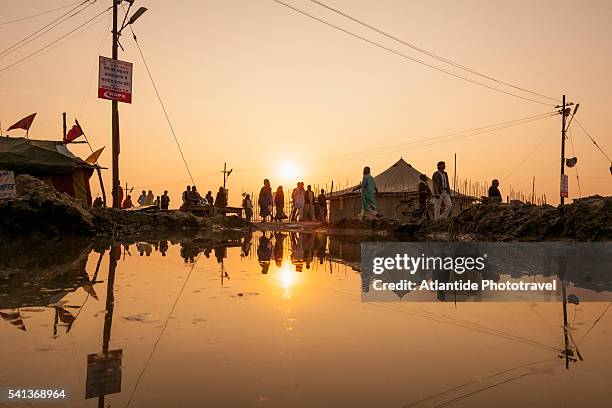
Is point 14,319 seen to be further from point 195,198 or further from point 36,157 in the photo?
point 195,198

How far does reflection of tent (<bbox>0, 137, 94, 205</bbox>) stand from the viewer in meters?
17.1

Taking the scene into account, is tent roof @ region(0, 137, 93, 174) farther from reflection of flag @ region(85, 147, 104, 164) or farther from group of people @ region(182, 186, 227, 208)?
group of people @ region(182, 186, 227, 208)

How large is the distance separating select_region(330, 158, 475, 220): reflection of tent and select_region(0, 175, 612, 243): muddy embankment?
1708 centimetres

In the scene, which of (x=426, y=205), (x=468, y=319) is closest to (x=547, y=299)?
(x=468, y=319)

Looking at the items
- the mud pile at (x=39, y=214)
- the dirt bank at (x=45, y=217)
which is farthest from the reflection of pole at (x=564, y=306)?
the mud pile at (x=39, y=214)

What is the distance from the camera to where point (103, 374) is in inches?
94.4

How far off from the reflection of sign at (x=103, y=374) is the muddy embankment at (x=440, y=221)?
9.83 meters

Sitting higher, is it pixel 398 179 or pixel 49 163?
pixel 398 179

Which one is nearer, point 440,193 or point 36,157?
point 440,193

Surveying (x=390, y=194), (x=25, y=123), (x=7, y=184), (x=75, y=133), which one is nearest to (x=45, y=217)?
(x=7, y=184)

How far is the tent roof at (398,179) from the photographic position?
3378cm

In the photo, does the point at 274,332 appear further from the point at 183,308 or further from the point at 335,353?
the point at 183,308

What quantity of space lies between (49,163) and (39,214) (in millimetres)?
6195

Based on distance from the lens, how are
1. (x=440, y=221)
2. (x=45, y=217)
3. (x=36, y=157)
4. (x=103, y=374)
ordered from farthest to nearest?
(x=36, y=157) < (x=440, y=221) < (x=45, y=217) < (x=103, y=374)
